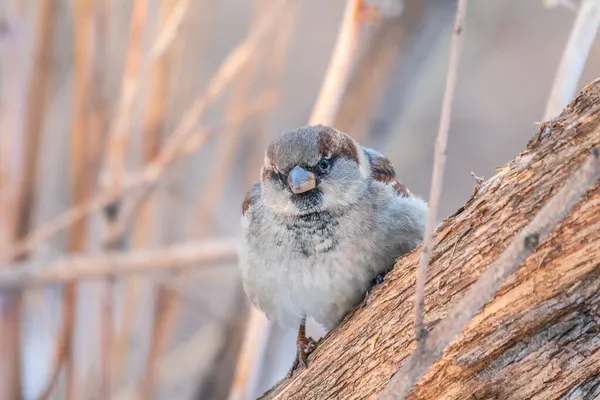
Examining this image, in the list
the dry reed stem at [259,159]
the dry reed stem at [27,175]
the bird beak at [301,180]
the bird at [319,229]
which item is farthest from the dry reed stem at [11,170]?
the bird beak at [301,180]

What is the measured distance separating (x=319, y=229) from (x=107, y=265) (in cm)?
63

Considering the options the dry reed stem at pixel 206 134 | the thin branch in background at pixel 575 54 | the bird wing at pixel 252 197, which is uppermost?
the dry reed stem at pixel 206 134

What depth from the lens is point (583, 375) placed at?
38.3 inches

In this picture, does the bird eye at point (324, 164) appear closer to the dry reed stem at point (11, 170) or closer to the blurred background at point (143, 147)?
the blurred background at point (143, 147)

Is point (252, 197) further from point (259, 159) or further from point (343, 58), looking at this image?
point (259, 159)

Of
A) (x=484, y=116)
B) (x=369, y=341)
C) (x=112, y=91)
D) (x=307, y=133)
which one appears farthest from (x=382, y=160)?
(x=484, y=116)

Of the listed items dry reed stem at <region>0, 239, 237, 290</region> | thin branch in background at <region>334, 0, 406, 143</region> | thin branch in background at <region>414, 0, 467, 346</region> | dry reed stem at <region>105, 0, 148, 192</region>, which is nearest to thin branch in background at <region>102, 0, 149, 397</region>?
dry reed stem at <region>105, 0, 148, 192</region>

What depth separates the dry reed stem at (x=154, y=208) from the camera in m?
2.00

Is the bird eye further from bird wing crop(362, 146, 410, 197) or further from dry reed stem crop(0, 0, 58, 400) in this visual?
dry reed stem crop(0, 0, 58, 400)

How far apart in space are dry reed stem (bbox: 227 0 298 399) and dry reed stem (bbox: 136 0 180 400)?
0.68 feet

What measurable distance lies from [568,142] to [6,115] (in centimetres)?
147

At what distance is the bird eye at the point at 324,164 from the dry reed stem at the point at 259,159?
409mm

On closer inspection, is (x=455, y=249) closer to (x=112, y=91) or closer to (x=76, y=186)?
(x=76, y=186)

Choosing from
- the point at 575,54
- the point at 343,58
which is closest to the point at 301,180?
the point at 343,58
